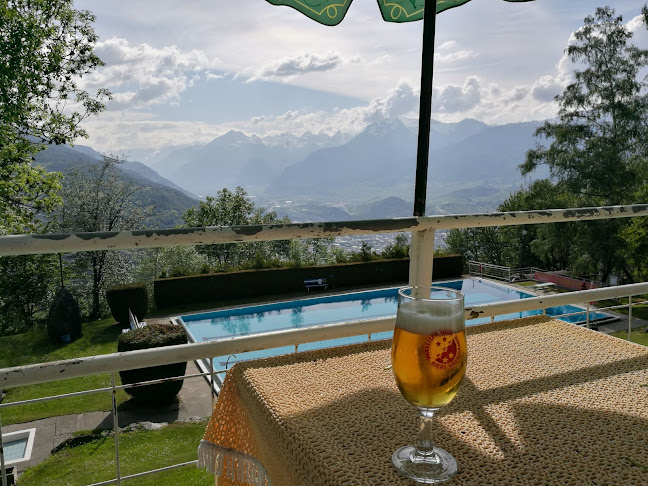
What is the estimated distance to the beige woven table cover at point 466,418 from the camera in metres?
0.47

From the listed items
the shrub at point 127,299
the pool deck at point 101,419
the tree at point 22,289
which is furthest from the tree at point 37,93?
the pool deck at point 101,419

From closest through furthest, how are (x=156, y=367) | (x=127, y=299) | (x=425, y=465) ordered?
(x=425, y=465)
(x=156, y=367)
(x=127, y=299)

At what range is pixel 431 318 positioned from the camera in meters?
0.48

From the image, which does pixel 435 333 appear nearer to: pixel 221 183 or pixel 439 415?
pixel 439 415

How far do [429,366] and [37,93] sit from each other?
643 inches

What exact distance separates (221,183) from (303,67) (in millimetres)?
88777

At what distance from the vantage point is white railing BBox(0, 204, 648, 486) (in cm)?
76

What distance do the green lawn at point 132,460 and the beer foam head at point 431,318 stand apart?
199 inches

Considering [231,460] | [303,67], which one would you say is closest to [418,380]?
[231,460]

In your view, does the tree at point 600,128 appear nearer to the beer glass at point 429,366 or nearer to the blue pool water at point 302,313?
the blue pool water at point 302,313

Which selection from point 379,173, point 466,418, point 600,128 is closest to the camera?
point 466,418

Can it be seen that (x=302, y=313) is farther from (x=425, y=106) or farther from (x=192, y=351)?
(x=192, y=351)

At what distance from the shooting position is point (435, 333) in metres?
0.47

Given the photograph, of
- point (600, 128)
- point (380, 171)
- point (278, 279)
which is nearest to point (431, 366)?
point (278, 279)
